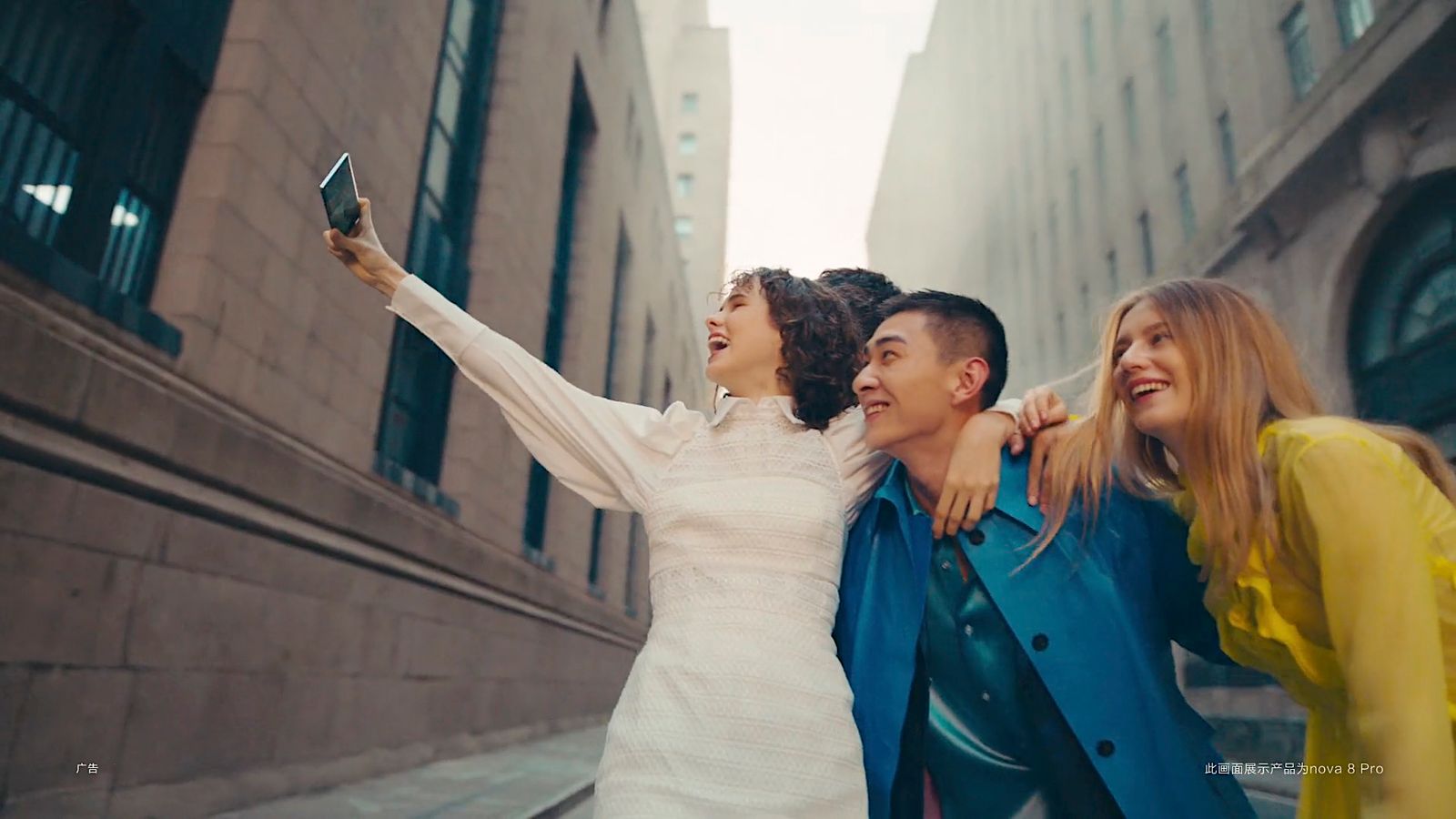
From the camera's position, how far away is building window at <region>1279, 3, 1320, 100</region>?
15.2 m

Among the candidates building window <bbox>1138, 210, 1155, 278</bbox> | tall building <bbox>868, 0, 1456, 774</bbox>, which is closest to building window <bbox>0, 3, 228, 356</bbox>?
tall building <bbox>868, 0, 1456, 774</bbox>

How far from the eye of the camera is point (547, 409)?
2289 millimetres

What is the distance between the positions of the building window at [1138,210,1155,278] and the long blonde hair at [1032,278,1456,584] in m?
22.1

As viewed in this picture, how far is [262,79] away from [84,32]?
50.0 inches

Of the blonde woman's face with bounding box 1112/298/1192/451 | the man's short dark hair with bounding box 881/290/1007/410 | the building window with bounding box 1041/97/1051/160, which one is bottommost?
the blonde woman's face with bounding box 1112/298/1192/451

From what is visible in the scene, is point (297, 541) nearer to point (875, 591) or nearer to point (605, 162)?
point (875, 591)

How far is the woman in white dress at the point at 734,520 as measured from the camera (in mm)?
1821

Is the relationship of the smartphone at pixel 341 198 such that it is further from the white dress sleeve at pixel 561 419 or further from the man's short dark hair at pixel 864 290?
the man's short dark hair at pixel 864 290

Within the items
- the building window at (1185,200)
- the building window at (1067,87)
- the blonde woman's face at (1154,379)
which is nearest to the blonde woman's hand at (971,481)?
the blonde woman's face at (1154,379)

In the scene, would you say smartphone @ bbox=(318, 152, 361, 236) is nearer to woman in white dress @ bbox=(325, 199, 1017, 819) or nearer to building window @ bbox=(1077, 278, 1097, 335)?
woman in white dress @ bbox=(325, 199, 1017, 819)

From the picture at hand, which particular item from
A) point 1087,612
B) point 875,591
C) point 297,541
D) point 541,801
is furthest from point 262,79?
point 1087,612

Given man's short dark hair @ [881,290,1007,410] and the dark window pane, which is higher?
the dark window pane

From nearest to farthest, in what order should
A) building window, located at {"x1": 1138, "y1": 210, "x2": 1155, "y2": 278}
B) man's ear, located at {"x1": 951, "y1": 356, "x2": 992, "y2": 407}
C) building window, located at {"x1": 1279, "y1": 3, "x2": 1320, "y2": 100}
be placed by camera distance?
man's ear, located at {"x1": 951, "y1": 356, "x2": 992, "y2": 407} < building window, located at {"x1": 1279, "y1": 3, "x2": 1320, "y2": 100} < building window, located at {"x1": 1138, "y1": 210, "x2": 1155, "y2": 278}

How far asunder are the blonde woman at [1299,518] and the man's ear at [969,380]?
0.64 feet
